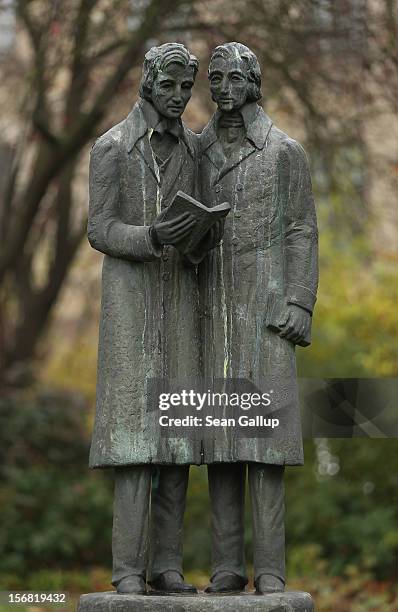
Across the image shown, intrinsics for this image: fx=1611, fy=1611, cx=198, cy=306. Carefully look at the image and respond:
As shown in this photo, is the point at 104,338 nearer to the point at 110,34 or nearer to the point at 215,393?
the point at 215,393

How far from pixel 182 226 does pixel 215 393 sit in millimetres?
947

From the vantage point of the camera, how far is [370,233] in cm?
1898

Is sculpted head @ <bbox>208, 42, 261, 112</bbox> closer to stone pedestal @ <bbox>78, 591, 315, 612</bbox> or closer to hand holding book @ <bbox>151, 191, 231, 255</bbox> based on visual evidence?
hand holding book @ <bbox>151, 191, 231, 255</bbox>

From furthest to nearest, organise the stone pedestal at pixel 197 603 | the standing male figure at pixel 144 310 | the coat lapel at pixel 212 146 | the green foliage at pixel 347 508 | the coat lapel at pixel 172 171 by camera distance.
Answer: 1. the green foliage at pixel 347 508
2. the coat lapel at pixel 212 146
3. the coat lapel at pixel 172 171
4. the standing male figure at pixel 144 310
5. the stone pedestal at pixel 197 603

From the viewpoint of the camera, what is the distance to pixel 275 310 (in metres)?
8.87

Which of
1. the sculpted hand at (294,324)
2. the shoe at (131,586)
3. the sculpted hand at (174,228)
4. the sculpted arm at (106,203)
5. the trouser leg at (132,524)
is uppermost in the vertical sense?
the sculpted arm at (106,203)

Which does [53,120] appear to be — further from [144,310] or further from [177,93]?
[144,310]

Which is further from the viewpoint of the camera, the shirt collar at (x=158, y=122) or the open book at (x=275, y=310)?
the shirt collar at (x=158, y=122)

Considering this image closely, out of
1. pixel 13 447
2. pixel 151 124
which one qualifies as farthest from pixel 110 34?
pixel 151 124

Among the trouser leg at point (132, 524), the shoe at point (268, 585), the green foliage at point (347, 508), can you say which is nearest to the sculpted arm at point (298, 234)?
the trouser leg at point (132, 524)

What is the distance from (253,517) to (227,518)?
190 millimetres

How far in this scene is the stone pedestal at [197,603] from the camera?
27.5 ft

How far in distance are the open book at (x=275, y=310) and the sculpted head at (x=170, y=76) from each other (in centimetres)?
115

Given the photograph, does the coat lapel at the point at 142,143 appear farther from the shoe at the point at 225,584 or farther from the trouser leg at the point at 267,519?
the shoe at the point at 225,584
